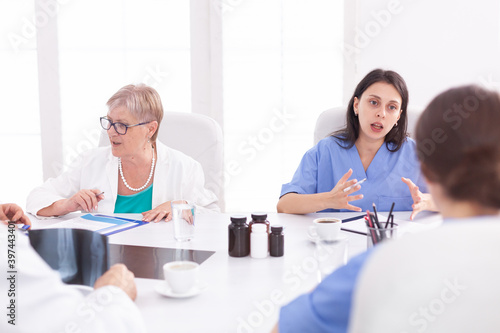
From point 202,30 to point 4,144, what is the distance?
4.89 feet

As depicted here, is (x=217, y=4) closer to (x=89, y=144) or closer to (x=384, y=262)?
(x=89, y=144)

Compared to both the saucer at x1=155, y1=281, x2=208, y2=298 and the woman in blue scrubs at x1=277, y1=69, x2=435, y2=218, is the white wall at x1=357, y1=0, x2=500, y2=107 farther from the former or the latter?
the saucer at x1=155, y1=281, x2=208, y2=298

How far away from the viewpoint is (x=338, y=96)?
277 centimetres

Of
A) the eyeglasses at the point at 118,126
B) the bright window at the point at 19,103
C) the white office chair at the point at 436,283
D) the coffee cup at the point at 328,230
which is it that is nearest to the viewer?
the white office chair at the point at 436,283

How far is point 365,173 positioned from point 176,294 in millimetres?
1188

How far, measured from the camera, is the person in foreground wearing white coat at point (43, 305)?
74 cm

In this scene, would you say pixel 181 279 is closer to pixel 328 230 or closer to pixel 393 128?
pixel 328 230

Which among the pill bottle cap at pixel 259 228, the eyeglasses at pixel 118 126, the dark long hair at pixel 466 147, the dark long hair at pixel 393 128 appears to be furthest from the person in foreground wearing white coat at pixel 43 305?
the dark long hair at pixel 393 128

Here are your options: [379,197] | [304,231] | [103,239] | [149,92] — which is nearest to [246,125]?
[149,92]

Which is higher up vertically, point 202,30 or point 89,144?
point 202,30

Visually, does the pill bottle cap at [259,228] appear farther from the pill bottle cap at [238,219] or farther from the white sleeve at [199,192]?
the white sleeve at [199,192]

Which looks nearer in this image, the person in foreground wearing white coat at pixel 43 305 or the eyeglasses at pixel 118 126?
the person in foreground wearing white coat at pixel 43 305

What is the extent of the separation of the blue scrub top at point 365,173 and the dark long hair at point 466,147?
1.23 metres

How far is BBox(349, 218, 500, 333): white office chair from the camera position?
0.37m
